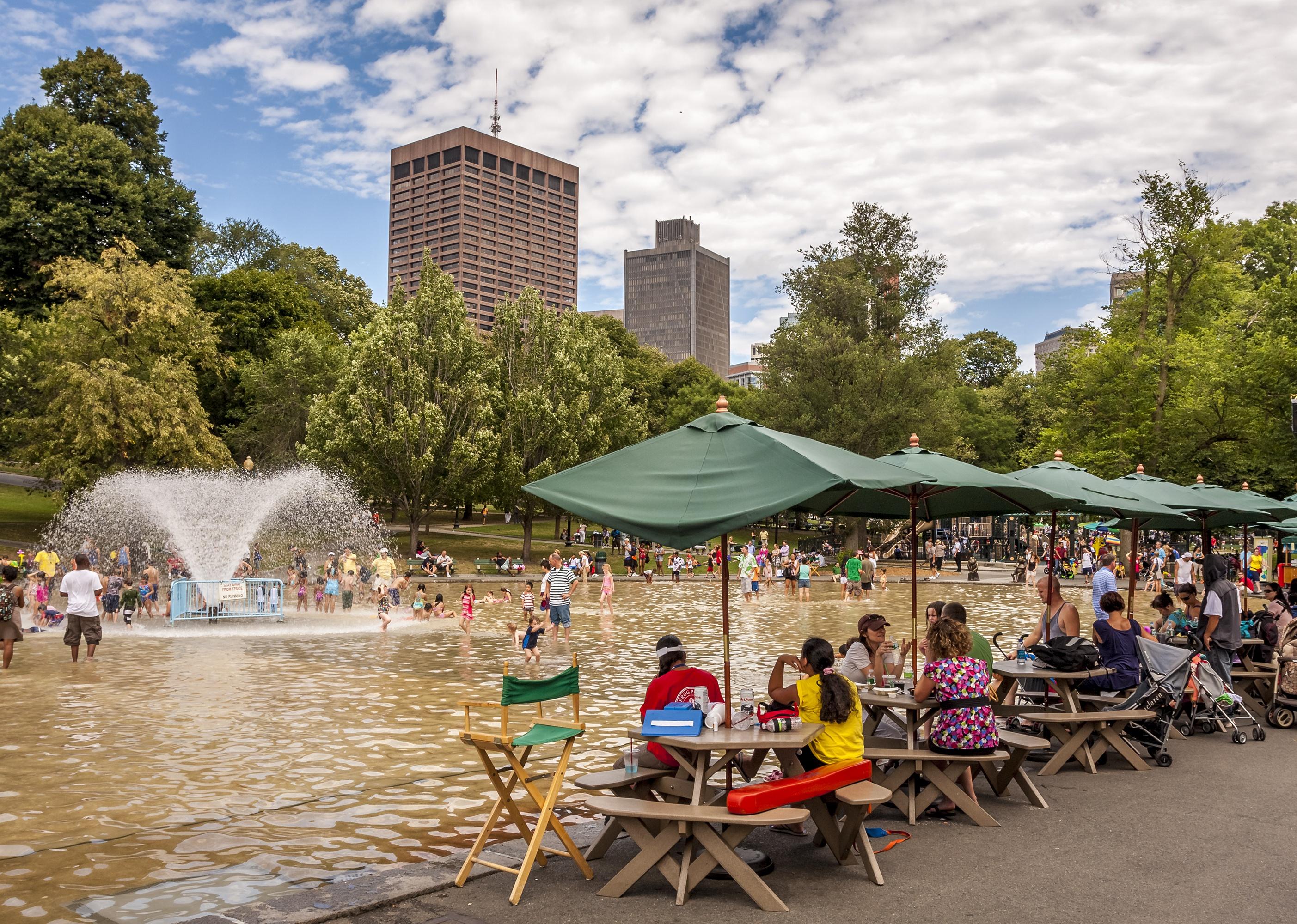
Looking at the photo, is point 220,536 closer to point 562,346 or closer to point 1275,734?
point 562,346

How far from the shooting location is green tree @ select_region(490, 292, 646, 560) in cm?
4541

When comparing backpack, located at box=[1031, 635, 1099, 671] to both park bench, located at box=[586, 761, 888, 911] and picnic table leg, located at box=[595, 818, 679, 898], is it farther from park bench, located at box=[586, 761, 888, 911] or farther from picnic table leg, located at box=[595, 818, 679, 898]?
picnic table leg, located at box=[595, 818, 679, 898]

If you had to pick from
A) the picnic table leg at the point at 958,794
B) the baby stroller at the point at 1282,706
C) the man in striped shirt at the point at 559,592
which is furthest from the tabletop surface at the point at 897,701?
the man in striped shirt at the point at 559,592

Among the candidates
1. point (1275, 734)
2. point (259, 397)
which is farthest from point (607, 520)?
point (259, 397)

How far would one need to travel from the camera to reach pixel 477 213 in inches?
7018

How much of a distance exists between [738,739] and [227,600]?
21496 millimetres

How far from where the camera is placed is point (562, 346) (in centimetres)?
4753

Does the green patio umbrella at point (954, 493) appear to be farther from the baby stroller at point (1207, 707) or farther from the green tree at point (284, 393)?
the green tree at point (284, 393)

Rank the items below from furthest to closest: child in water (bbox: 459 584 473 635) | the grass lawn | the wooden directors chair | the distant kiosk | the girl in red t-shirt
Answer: the grass lawn < the distant kiosk < child in water (bbox: 459 584 473 635) < the girl in red t-shirt < the wooden directors chair

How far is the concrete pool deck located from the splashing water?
2658cm

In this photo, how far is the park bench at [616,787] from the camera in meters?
6.14

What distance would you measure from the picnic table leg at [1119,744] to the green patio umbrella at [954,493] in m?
1.86

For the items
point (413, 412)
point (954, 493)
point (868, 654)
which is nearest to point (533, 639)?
point (954, 493)

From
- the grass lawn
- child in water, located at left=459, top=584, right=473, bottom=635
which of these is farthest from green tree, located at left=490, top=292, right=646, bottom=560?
the grass lawn
